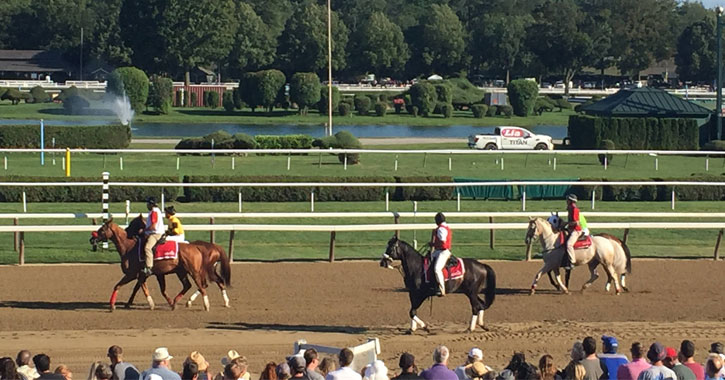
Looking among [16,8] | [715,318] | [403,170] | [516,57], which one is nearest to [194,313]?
[715,318]

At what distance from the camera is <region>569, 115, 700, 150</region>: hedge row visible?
37188mm

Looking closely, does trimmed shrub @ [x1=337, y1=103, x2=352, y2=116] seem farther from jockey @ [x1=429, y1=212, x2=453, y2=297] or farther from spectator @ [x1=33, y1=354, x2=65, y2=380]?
spectator @ [x1=33, y1=354, x2=65, y2=380]

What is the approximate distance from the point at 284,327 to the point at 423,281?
1536 millimetres

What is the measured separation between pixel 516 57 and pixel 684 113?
43228 millimetres

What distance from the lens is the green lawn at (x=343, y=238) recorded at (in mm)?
16250

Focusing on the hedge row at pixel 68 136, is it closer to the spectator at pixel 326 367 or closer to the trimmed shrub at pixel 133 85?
the trimmed shrub at pixel 133 85

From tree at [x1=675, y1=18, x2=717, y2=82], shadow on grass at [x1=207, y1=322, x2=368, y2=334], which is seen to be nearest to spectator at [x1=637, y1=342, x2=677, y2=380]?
shadow on grass at [x1=207, y1=322, x2=368, y2=334]

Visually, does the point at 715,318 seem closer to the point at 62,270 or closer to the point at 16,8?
the point at 62,270

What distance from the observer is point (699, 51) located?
290ft

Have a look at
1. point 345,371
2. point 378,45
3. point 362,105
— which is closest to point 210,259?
point 345,371

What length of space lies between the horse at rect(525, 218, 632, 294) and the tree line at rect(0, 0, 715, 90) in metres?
59.7

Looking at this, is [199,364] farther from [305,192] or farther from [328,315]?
[305,192]

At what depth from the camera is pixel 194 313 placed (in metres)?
11.9

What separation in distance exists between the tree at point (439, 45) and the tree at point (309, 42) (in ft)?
23.3
